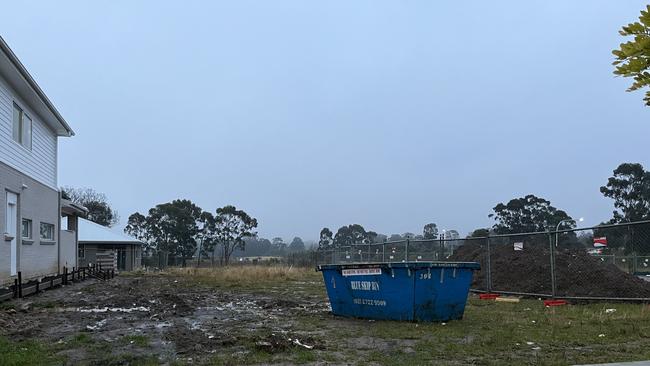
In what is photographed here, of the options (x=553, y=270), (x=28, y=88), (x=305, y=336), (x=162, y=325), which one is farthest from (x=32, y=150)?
(x=553, y=270)

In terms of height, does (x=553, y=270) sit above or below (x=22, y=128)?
below

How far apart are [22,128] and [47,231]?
594 cm

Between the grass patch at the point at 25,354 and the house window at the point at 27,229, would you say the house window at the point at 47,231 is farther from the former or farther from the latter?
the grass patch at the point at 25,354

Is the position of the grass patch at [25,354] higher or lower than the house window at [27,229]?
lower

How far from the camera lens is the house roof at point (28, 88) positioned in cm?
1681

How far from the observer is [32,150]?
22422 mm

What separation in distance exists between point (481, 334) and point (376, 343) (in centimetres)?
210

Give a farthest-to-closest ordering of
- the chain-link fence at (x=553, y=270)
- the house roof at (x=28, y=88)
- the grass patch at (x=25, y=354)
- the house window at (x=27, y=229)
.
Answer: the house window at (x=27, y=229), the house roof at (x=28, y=88), the chain-link fence at (x=553, y=270), the grass patch at (x=25, y=354)

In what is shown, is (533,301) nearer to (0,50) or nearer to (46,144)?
(0,50)

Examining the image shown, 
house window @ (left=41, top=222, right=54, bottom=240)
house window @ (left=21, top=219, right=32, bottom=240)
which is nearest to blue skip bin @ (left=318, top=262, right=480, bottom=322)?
house window @ (left=21, top=219, right=32, bottom=240)

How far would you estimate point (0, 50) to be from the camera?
632 inches

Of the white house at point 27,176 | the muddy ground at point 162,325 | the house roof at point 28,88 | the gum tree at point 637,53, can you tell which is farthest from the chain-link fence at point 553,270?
the house roof at point 28,88

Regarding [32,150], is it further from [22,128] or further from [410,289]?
[410,289]

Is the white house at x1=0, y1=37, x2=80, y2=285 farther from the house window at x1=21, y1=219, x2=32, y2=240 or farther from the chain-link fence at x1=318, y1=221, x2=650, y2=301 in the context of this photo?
the chain-link fence at x1=318, y1=221, x2=650, y2=301
